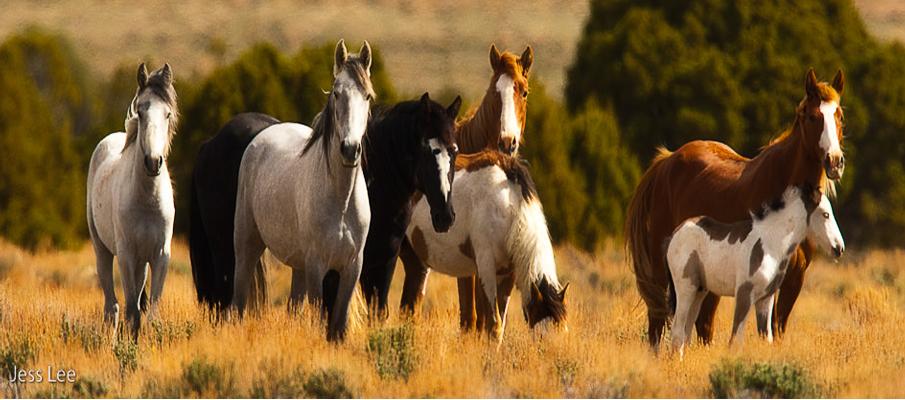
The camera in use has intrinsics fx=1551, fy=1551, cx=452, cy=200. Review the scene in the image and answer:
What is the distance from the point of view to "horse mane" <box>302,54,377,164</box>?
10086 mm

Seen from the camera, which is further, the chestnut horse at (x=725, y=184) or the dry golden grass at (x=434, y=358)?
the chestnut horse at (x=725, y=184)

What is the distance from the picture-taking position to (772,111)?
27.2 metres

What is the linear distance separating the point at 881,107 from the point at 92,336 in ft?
65.8

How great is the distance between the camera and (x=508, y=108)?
489 inches

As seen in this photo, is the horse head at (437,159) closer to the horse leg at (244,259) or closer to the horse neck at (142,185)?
the horse leg at (244,259)

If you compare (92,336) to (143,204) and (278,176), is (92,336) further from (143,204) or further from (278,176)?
(278,176)

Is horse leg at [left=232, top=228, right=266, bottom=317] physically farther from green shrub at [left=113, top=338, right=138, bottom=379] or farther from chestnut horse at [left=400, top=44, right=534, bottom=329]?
green shrub at [left=113, top=338, right=138, bottom=379]

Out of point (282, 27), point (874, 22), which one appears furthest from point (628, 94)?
point (874, 22)

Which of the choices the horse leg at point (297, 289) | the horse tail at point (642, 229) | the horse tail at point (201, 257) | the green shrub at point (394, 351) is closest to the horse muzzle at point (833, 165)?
the horse tail at point (642, 229)

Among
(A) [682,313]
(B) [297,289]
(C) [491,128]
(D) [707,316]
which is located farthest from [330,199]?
(D) [707,316]

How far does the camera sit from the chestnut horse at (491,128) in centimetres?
1223

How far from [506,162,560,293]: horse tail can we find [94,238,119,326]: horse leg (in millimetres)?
3015

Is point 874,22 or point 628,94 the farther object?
point 874,22

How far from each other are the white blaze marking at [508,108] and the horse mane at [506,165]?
54 centimetres
